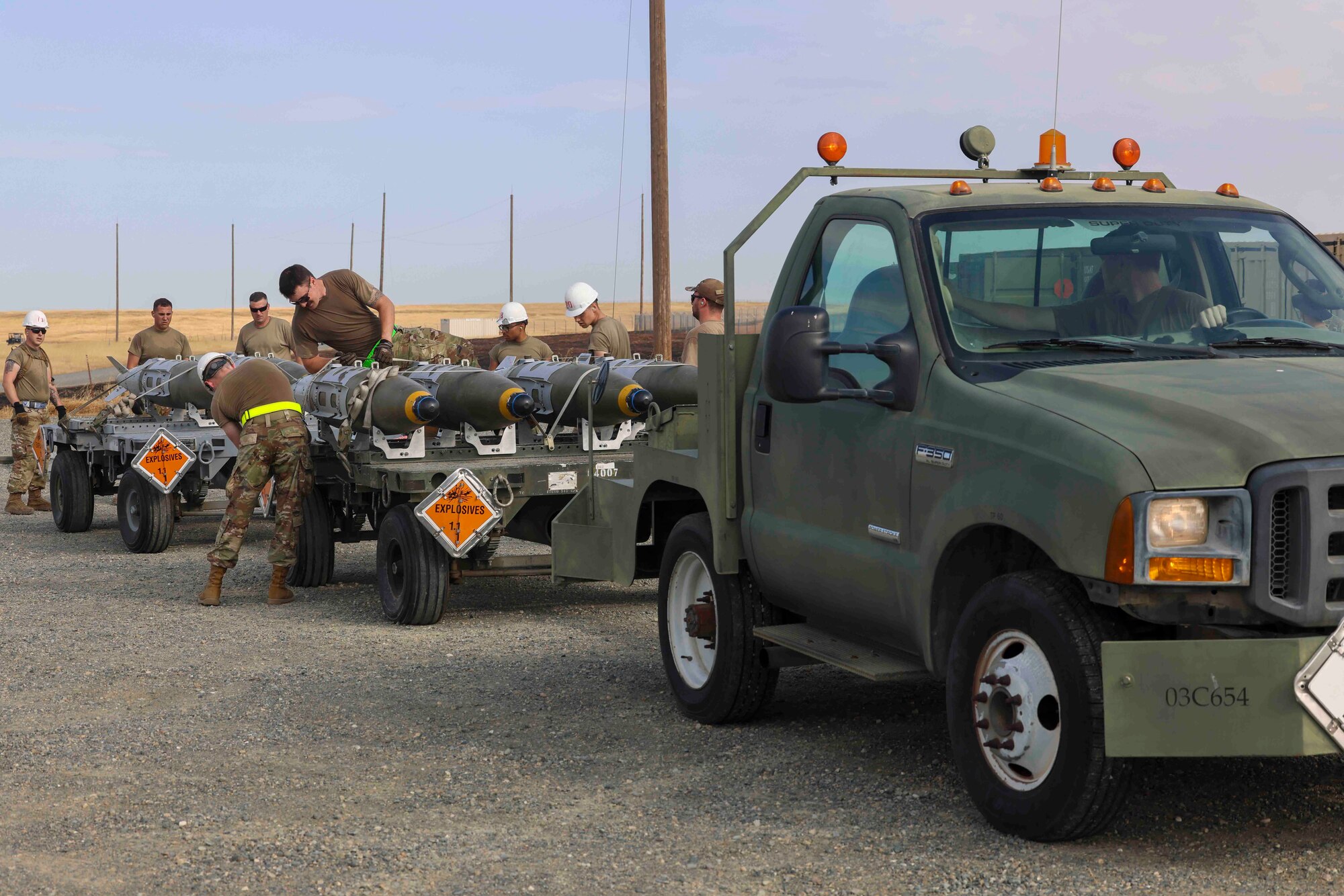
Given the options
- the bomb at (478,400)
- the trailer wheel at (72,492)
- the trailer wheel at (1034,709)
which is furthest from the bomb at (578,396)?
the trailer wheel at (72,492)

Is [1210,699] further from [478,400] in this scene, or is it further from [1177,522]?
[478,400]

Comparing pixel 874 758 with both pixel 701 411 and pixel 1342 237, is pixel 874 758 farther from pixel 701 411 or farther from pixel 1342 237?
pixel 1342 237

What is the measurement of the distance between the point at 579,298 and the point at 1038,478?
8975mm

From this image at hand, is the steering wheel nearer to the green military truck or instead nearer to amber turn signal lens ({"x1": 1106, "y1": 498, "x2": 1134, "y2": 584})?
the green military truck

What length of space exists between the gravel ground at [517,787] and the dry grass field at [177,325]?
121ft

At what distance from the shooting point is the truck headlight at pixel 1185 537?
434 cm

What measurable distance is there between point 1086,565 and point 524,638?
18.4ft

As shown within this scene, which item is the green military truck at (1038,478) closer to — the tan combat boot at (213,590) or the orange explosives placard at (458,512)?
the orange explosives placard at (458,512)

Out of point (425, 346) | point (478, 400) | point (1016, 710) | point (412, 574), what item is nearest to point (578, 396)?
point (478, 400)

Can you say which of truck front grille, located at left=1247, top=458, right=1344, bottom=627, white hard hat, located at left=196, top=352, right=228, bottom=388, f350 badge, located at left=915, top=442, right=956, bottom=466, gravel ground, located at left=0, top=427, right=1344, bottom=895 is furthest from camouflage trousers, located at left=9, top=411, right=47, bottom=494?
truck front grille, located at left=1247, top=458, right=1344, bottom=627

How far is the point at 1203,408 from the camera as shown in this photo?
4.52 m

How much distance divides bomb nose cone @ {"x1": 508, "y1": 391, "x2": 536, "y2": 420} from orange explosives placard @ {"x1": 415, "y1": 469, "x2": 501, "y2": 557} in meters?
0.63

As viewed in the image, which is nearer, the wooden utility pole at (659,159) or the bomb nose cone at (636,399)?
the bomb nose cone at (636,399)

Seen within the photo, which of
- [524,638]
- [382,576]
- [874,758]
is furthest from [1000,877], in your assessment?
[382,576]
